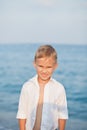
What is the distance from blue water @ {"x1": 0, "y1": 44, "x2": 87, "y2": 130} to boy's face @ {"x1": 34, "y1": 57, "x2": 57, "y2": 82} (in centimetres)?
27

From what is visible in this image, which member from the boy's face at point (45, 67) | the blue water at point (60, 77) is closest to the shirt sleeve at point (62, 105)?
the boy's face at point (45, 67)

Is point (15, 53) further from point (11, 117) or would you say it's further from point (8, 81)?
point (11, 117)

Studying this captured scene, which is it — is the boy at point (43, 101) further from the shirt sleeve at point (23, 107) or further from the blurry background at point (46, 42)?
the blurry background at point (46, 42)

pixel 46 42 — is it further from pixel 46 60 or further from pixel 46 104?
pixel 46 104

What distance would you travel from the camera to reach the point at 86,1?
223 cm

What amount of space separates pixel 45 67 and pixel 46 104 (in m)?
0.25

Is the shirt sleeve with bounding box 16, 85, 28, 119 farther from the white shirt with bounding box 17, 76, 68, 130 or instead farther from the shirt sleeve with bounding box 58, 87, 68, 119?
the shirt sleeve with bounding box 58, 87, 68, 119

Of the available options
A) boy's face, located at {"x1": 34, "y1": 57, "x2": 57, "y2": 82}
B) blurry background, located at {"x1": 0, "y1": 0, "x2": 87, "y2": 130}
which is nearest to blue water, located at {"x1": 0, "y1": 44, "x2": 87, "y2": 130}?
blurry background, located at {"x1": 0, "y1": 0, "x2": 87, "y2": 130}

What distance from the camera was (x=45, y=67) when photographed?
1919mm

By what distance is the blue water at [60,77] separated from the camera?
2.22m

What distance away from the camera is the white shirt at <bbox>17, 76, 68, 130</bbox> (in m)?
1.91

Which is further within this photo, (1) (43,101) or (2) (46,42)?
(2) (46,42)

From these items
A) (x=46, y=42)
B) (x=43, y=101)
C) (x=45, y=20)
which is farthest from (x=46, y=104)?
(x=45, y=20)

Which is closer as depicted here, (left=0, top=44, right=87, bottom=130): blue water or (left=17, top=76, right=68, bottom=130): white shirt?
(left=17, top=76, right=68, bottom=130): white shirt
